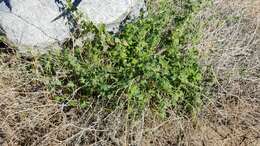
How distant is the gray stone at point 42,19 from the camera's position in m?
3.29

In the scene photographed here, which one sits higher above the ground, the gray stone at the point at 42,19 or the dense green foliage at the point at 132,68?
the gray stone at the point at 42,19

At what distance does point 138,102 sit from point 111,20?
26.3 inches

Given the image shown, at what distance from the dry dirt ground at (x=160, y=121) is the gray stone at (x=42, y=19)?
173mm

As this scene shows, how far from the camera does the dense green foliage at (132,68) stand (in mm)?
3078

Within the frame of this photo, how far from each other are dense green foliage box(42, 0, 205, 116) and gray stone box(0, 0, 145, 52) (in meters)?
0.11

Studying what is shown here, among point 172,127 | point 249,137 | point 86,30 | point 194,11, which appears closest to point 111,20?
point 86,30

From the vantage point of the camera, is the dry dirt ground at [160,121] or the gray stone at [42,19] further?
the gray stone at [42,19]

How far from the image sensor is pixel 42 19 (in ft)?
10.8

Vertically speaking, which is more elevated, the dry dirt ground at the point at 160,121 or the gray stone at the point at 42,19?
the gray stone at the point at 42,19

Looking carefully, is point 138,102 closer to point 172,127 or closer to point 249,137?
point 172,127

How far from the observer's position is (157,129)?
312cm

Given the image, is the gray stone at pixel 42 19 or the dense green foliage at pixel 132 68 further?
the gray stone at pixel 42 19

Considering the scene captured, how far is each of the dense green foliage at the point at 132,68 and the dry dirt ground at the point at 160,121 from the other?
0.09 m

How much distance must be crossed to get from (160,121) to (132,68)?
394mm
